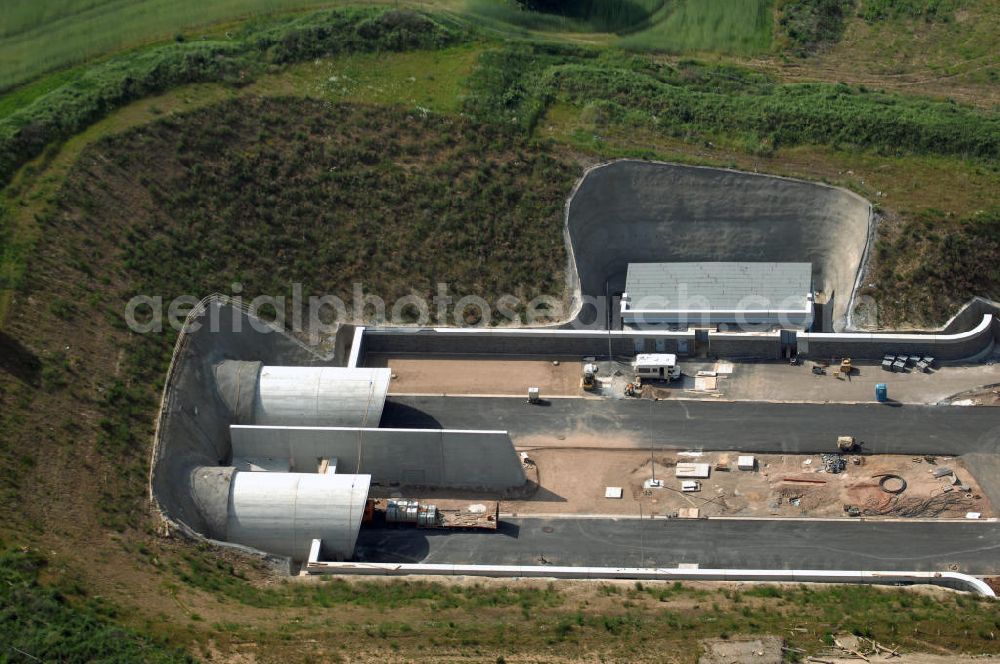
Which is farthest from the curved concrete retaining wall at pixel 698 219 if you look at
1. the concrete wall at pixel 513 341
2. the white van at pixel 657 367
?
the white van at pixel 657 367

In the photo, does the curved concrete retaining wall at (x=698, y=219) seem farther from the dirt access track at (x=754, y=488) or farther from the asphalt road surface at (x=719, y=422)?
the dirt access track at (x=754, y=488)

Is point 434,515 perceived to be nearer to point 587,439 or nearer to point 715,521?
point 587,439

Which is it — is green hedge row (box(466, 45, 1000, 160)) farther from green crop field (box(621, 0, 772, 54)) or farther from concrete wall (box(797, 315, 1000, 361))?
concrete wall (box(797, 315, 1000, 361))

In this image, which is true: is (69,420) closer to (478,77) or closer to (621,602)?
(621,602)

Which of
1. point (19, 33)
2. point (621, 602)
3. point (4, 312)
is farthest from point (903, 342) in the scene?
point (19, 33)

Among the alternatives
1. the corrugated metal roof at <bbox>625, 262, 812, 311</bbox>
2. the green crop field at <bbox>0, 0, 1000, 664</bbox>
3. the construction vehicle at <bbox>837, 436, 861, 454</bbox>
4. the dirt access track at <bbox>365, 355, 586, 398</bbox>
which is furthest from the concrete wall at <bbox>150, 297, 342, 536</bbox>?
the construction vehicle at <bbox>837, 436, 861, 454</bbox>
